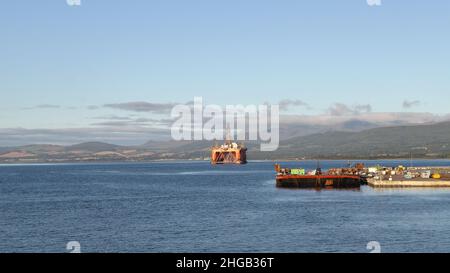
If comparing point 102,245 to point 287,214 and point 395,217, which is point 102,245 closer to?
point 287,214

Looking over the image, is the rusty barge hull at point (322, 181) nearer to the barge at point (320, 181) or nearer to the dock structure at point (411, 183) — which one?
the barge at point (320, 181)

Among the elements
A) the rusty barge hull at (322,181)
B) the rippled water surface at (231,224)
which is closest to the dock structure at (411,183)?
the rusty barge hull at (322,181)

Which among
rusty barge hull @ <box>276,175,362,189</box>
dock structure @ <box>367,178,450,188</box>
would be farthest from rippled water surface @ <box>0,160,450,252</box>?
rusty barge hull @ <box>276,175,362,189</box>

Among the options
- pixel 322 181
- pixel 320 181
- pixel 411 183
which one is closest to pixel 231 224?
pixel 411 183

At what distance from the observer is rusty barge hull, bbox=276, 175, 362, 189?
462 ft

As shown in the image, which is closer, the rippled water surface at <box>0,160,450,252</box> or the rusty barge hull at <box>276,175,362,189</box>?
Answer: the rippled water surface at <box>0,160,450,252</box>

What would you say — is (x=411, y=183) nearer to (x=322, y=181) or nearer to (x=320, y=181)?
(x=322, y=181)

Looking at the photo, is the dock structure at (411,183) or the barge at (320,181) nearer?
the dock structure at (411,183)

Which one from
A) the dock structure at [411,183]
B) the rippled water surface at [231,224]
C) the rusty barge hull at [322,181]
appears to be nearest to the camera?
the rippled water surface at [231,224]

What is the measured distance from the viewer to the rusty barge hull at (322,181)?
14088 centimetres

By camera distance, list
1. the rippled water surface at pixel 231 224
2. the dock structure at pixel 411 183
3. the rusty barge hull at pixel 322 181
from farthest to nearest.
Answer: the rusty barge hull at pixel 322 181
the dock structure at pixel 411 183
the rippled water surface at pixel 231 224

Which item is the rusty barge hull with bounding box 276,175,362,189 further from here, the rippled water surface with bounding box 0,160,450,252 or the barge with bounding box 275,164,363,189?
the rippled water surface with bounding box 0,160,450,252
